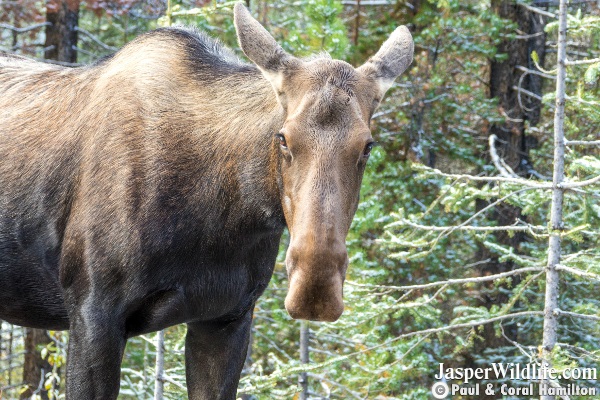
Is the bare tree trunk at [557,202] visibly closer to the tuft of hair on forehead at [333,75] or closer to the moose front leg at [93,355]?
the tuft of hair on forehead at [333,75]

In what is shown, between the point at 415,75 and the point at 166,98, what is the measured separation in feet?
27.6

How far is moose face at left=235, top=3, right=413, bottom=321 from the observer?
321 centimetres

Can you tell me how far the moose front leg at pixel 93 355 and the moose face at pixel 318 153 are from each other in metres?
1.08

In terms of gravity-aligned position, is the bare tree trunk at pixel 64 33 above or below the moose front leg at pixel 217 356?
above

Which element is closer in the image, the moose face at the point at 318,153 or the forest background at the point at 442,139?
the moose face at the point at 318,153

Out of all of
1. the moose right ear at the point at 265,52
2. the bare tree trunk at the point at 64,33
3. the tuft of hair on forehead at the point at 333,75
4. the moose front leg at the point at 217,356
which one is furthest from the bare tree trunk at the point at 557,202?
the bare tree trunk at the point at 64,33

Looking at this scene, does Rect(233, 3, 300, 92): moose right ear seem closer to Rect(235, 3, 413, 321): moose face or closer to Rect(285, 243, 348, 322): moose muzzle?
Rect(235, 3, 413, 321): moose face

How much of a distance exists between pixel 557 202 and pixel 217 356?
2.50m

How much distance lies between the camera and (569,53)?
1162 cm

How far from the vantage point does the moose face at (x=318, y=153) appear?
10.5 feet

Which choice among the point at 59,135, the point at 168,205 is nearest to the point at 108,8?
the point at 59,135

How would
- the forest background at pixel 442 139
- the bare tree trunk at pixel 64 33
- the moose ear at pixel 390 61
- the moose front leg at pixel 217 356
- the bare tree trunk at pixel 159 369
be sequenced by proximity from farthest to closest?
1. the bare tree trunk at pixel 64 33
2. the forest background at pixel 442 139
3. the bare tree trunk at pixel 159 369
4. the moose front leg at pixel 217 356
5. the moose ear at pixel 390 61

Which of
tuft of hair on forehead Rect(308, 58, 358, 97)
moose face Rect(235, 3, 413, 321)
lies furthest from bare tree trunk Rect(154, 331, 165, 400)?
Answer: tuft of hair on forehead Rect(308, 58, 358, 97)

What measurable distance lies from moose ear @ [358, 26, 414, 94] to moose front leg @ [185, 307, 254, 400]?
1.45 m
